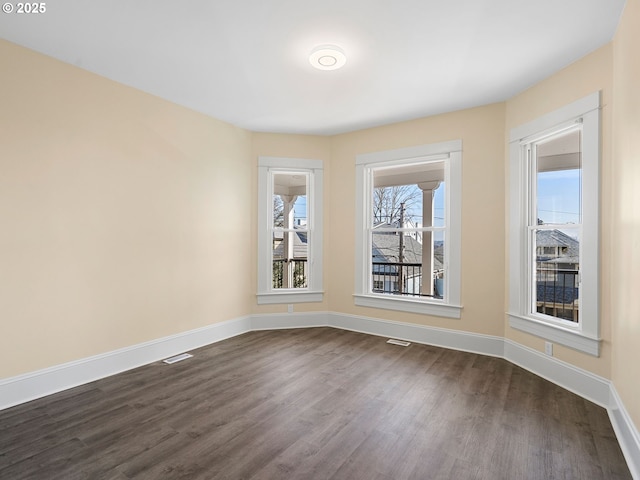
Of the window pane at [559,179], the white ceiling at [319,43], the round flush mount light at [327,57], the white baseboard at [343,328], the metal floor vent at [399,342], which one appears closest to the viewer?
the white ceiling at [319,43]

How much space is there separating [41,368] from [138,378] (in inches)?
29.0

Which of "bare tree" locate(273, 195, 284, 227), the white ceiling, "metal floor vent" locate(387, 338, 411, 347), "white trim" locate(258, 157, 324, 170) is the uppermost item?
the white ceiling

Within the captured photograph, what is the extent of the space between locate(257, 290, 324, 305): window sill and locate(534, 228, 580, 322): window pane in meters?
2.72

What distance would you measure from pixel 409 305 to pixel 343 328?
1051 millimetres

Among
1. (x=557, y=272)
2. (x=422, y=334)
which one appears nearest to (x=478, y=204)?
(x=557, y=272)

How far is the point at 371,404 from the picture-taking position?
8.82 ft

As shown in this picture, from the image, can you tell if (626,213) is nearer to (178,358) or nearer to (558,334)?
(558,334)

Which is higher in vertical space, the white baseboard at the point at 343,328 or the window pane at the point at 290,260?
the window pane at the point at 290,260

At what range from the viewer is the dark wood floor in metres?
1.94

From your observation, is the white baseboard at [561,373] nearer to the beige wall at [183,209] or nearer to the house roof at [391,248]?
the beige wall at [183,209]

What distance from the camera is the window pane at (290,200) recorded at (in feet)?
16.6

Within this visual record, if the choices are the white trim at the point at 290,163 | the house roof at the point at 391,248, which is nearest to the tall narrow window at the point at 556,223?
the house roof at the point at 391,248

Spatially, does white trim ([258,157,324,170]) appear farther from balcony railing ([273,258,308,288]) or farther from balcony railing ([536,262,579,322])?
balcony railing ([536,262,579,322])

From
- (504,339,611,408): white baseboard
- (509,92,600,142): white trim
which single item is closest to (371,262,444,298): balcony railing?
(504,339,611,408): white baseboard
